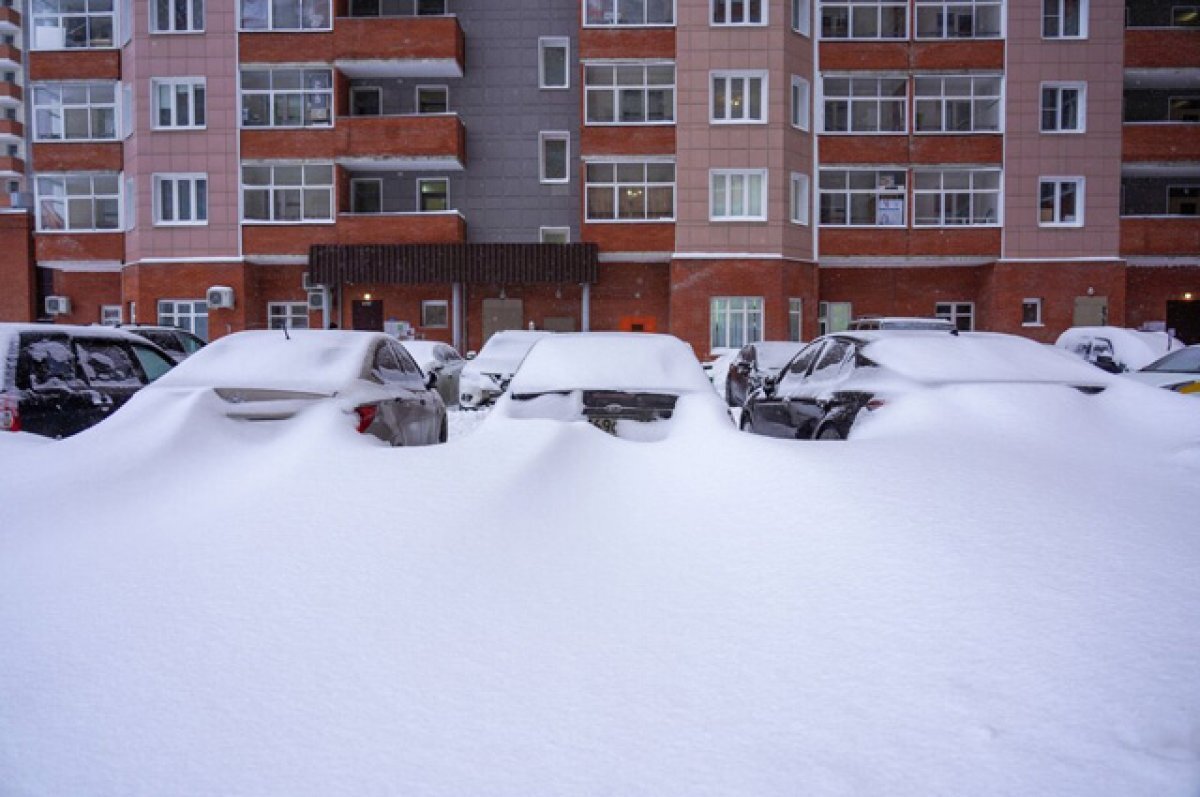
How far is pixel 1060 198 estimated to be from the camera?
27.2m

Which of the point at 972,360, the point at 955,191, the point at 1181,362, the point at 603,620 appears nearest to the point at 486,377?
the point at 972,360

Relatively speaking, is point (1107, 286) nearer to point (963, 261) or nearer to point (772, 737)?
point (963, 261)

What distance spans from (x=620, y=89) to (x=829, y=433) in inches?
878

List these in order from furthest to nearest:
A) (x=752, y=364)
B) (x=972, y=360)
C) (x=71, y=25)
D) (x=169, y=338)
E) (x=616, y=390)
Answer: (x=71, y=25) → (x=752, y=364) → (x=169, y=338) → (x=972, y=360) → (x=616, y=390)

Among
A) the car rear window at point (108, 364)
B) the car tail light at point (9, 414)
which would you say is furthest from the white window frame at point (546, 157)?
the car tail light at point (9, 414)

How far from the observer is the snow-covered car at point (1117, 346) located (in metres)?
16.5

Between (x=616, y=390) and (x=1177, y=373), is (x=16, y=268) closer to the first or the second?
(x=616, y=390)

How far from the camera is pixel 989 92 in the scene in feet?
90.6

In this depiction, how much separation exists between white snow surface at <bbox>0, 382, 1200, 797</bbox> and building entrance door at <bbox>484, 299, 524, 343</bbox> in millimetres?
23437

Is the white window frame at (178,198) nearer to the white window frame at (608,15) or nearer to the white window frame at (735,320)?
the white window frame at (608,15)

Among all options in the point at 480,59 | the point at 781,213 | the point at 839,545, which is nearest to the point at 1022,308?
the point at 781,213

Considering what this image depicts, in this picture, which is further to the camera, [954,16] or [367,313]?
[367,313]

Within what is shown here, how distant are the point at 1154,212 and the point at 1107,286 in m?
4.60

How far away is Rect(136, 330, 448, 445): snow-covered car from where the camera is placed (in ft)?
19.9
